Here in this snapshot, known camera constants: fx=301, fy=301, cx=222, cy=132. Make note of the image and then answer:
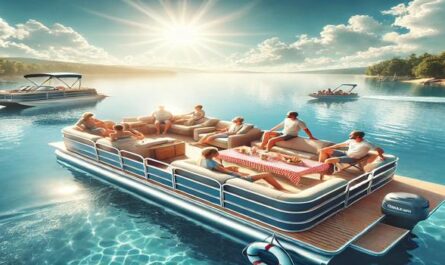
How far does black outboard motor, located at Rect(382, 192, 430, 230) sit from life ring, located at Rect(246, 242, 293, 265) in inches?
108

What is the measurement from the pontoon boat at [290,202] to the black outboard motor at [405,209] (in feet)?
0.06

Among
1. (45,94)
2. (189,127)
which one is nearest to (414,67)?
(45,94)

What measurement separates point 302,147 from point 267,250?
5335mm

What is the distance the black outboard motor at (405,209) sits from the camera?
6246 mm

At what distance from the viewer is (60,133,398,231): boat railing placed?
585 cm

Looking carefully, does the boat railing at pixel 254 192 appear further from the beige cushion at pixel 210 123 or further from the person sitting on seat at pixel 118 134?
the beige cushion at pixel 210 123

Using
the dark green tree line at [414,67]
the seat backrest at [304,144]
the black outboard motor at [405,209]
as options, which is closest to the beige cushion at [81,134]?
the seat backrest at [304,144]

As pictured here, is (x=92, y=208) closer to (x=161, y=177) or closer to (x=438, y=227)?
(x=161, y=177)

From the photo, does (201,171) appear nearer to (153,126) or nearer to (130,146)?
(130,146)

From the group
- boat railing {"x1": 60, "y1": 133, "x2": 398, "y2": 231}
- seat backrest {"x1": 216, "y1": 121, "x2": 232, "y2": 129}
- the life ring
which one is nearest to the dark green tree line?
seat backrest {"x1": 216, "y1": 121, "x2": 232, "y2": 129}

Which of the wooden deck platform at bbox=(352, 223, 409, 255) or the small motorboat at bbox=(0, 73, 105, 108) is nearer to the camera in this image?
the wooden deck platform at bbox=(352, 223, 409, 255)

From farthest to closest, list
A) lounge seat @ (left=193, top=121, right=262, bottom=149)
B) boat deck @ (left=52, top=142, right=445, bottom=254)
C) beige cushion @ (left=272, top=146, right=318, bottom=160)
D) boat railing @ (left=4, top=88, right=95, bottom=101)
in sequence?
boat railing @ (left=4, top=88, right=95, bottom=101) < lounge seat @ (left=193, top=121, right=262, bottom=149) < beige cushion @ (left=272, top=146, right=318, bottom=160) < boat deck @ (left=52, top=142, right=445, bottom=254)

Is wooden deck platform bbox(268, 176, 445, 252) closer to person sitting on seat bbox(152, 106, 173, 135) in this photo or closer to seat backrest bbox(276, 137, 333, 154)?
seat backrest bbox(276, 137, 333, 154)

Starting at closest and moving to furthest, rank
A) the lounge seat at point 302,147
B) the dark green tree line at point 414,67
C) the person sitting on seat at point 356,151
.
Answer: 1. the person sitting on seat at point 356,151
2. the lounge seat at point 302,147
3. the dark green tree line at point 414,67
